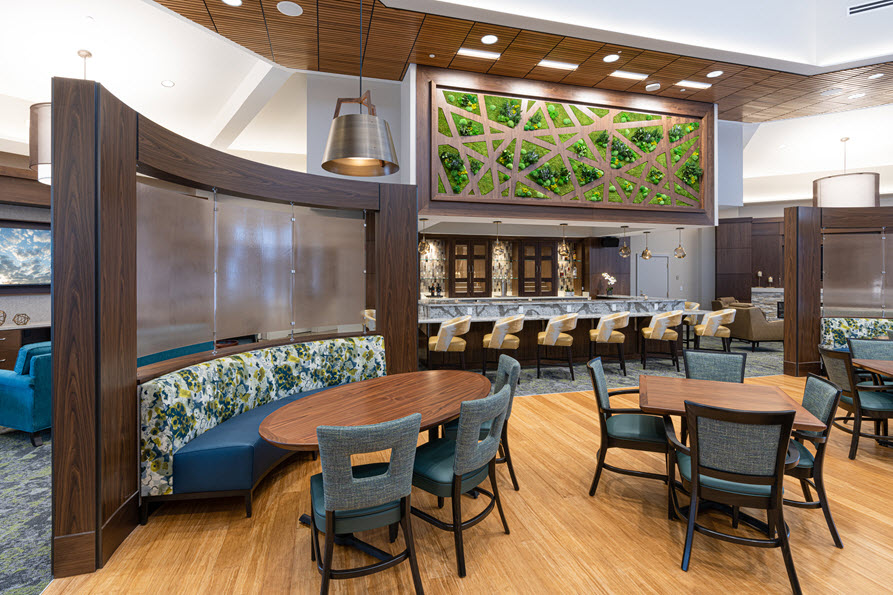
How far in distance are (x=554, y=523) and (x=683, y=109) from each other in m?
7.37

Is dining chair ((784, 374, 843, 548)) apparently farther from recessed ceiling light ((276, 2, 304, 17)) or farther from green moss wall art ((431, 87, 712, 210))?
recessed ceiling light ((276, 2, 304, 17))

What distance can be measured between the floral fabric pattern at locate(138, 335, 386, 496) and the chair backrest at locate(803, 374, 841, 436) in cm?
343

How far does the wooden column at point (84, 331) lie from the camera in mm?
2234

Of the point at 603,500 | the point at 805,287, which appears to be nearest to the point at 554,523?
the point at 603,500

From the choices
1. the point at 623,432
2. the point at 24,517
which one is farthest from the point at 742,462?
the point at 24,517

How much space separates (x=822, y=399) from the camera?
2.60 m

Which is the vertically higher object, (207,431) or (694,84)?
(694,84)

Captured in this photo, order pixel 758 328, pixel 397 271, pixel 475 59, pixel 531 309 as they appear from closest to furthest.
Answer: pixel 397 271, pixel 475 59, pixel 531 309, pixel 758 328

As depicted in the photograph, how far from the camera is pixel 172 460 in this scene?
8.83 ft

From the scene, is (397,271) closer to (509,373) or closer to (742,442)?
(509,373)

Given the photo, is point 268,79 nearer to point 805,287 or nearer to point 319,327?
point 319,327

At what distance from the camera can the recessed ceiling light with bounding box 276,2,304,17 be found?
4.48 m

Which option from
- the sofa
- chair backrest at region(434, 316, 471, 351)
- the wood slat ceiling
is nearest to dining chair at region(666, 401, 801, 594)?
chair backrest at region(434, 316, 471, 351)

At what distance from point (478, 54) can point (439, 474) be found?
5448 millimetres
